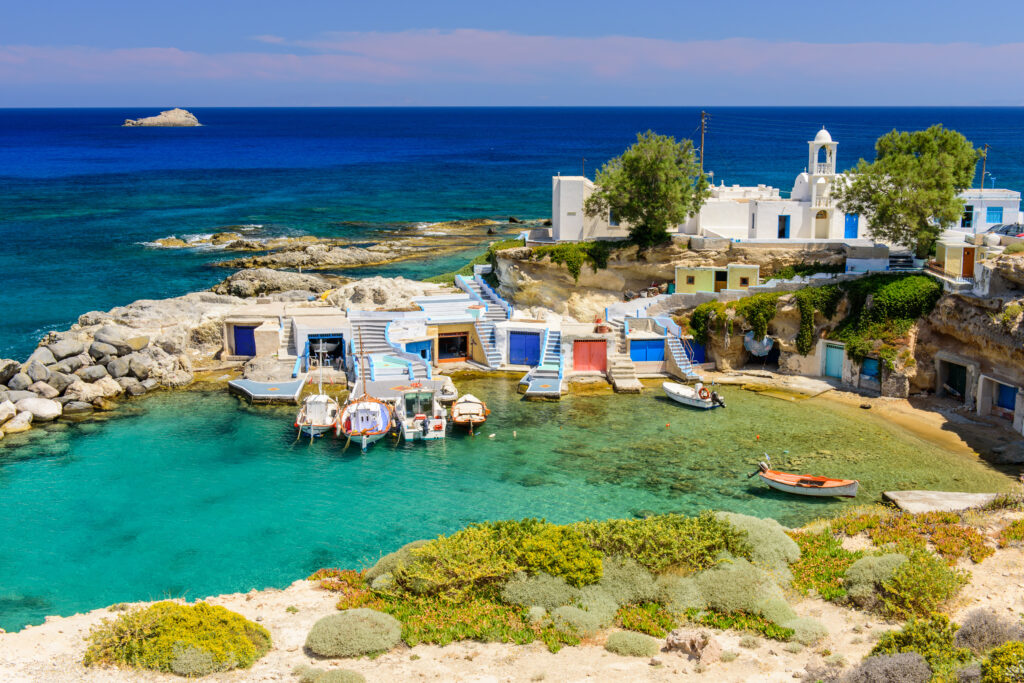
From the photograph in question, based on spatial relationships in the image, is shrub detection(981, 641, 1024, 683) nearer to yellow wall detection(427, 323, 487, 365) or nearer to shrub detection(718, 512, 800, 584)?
shrub detection(718, 512, 800, 584)

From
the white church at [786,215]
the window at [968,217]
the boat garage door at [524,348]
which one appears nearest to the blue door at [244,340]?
the boat garage door at [524,348]

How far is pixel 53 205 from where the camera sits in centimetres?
11094

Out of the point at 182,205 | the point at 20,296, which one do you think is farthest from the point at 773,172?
the point at 20,296

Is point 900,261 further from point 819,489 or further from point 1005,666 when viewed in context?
point 1005,666

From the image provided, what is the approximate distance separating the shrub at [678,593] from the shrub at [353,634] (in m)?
6.62

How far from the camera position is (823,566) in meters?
22.3

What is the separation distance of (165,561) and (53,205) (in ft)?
331

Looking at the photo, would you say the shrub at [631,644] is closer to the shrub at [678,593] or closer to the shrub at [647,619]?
the shrub at [647,619]

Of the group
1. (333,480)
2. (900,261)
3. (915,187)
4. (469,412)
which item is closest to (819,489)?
(469,412)

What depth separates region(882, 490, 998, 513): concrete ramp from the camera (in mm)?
27625

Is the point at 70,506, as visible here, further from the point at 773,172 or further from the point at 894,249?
the point at 773,172

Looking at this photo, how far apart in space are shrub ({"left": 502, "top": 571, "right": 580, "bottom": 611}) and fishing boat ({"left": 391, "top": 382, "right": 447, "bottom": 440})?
54.7 ft

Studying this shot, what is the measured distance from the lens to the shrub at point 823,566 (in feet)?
69.3

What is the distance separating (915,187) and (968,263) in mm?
5418
